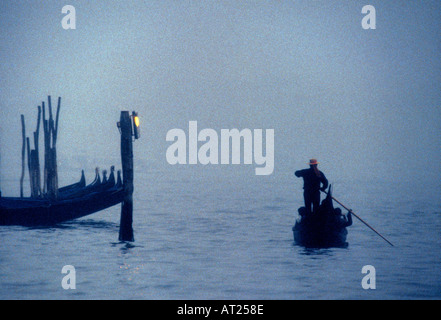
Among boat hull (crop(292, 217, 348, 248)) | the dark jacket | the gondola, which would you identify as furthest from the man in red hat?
the gondola

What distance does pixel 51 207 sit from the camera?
21.9 meters

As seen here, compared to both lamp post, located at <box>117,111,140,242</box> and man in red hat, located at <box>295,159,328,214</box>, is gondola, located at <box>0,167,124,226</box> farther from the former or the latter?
man in red hat, located at <box>295,159,328,214</box>

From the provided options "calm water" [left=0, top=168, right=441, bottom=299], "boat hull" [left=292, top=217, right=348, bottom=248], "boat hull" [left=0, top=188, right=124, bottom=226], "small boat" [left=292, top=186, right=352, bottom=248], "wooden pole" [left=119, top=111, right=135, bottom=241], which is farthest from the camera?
"boat hull" [left=0, top=188, right=124, bottom=226]

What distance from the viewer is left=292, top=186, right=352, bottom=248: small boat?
54.2ft

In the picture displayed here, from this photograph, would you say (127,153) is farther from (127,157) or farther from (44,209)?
(44,209)

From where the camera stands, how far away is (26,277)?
529 inches

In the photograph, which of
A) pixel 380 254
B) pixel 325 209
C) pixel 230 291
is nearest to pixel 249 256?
pixel 325 209

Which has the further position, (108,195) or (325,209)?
(108,195)

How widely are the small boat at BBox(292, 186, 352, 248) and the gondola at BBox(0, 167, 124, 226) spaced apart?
21.1 ft

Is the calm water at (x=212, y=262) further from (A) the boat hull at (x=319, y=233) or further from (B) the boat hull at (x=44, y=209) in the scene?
(B) the boat hull at (x=44, y=209)

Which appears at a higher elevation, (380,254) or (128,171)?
(128,171)

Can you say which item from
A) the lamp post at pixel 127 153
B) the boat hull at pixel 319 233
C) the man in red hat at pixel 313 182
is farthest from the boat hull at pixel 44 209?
the man in red hat at pixel 313 182
